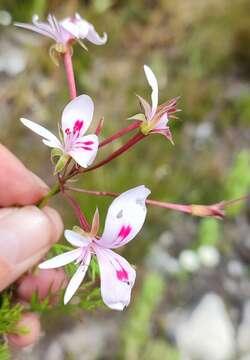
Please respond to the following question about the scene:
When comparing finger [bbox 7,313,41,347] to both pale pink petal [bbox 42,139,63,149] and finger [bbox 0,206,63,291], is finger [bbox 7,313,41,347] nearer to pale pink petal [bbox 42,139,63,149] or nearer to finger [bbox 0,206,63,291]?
finger [bbox 0,206,63,291]

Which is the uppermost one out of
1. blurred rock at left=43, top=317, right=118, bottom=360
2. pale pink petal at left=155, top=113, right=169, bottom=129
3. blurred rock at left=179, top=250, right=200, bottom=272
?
pale pink petal at left=155, top=113, right=169, bottom=129

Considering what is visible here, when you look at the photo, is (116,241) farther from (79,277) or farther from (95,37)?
(95,37)

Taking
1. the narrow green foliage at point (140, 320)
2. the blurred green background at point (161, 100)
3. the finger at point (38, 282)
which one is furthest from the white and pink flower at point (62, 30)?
the narrow green foliage at point (140, 320)

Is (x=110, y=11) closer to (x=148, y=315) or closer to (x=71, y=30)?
(x=148, y=315)

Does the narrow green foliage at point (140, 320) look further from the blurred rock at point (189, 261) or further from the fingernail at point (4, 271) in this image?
the fingernail at point (4, 271)

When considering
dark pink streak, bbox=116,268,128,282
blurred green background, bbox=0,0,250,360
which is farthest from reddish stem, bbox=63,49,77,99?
blurred green background, bbox=0,0,250,360

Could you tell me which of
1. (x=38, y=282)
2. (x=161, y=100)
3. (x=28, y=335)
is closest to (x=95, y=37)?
(x=38, y=282)
